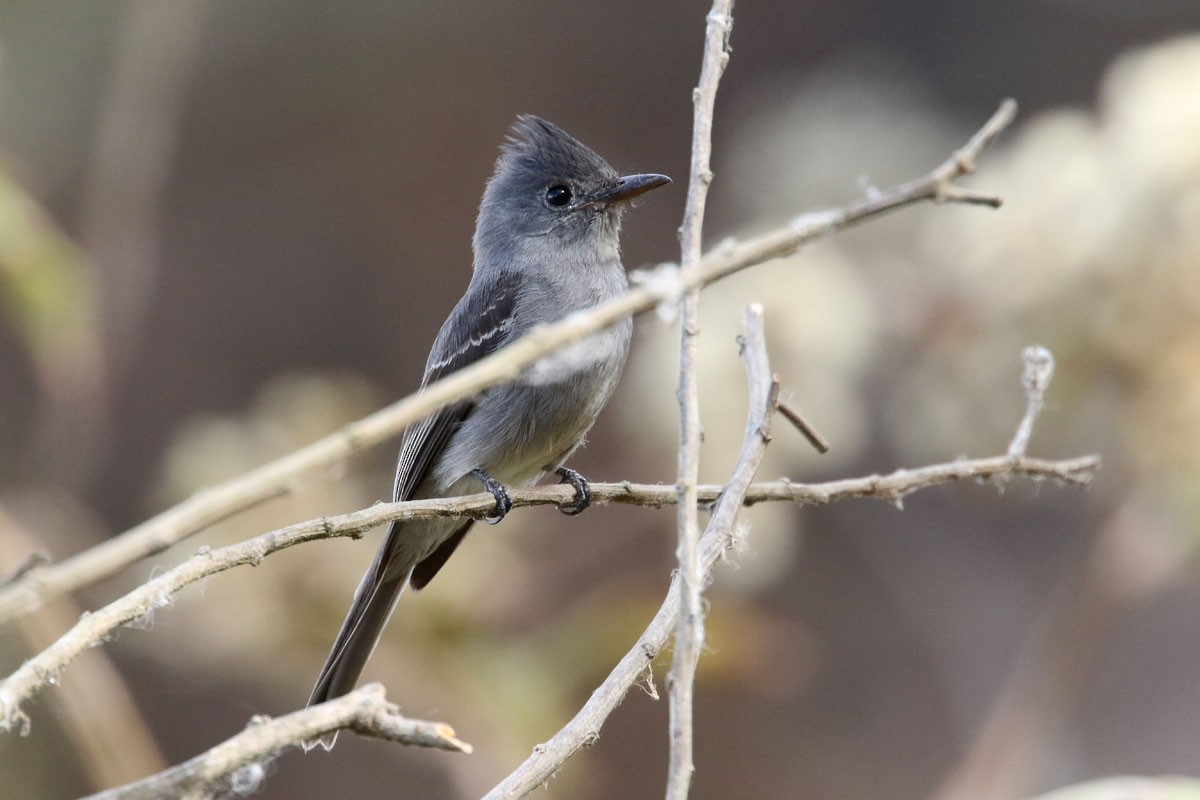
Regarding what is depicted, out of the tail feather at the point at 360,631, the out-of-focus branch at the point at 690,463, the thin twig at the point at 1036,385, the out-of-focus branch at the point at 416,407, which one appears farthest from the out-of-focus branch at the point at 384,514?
the tail feather at the point at 360,631

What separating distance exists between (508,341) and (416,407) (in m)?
2.47

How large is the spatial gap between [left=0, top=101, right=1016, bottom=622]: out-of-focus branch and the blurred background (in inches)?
15.4

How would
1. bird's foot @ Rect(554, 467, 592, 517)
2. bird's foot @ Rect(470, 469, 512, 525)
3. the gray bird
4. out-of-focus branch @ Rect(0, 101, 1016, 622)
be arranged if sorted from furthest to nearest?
the gray bird, bird's foot @ Rect(554, 467, 592, 517), bird's foot @ Rect(470, 469, 512, 525), out-of-focus branch @ Rect(0, 101, 1016, 622)

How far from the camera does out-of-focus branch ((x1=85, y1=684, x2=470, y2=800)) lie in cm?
115

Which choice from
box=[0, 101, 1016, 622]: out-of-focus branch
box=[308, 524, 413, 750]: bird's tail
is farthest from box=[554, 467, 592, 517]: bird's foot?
box=[0, 101, 1016, 622]: out-of-focus branch

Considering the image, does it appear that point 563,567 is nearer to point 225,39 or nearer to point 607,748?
point 607,748

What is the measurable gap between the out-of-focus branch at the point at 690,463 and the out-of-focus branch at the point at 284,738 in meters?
0.22

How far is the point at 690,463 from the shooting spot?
1416 millimetres

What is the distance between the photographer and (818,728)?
22.6 feet

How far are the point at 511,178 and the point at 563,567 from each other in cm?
134

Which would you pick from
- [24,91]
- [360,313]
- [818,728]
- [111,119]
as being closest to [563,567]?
[111,119]

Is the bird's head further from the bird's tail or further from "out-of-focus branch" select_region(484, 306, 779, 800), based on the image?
"out-of-focus branch" select_region(484, 306, 779, 800)

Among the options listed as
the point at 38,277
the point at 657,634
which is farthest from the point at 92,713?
the point at 657,634

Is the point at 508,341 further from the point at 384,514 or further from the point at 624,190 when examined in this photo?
the point at 384,514
